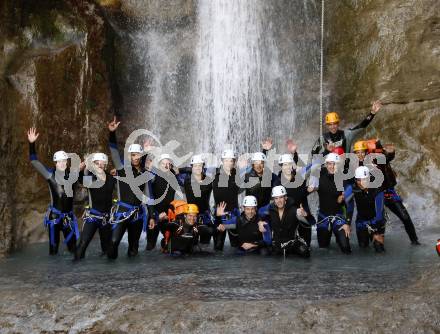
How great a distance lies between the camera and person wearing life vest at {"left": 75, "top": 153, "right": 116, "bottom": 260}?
10.4m

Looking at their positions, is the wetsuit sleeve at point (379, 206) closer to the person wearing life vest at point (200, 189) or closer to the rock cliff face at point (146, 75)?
the person wearing life vest at point (200, 189)

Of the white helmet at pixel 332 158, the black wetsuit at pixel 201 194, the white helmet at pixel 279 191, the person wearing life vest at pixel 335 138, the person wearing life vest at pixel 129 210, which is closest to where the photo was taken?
the white helmet at pixel 279 191

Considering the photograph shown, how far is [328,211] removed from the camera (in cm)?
1079

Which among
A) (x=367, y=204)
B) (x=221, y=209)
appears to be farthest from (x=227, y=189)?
(x=367, y=204)

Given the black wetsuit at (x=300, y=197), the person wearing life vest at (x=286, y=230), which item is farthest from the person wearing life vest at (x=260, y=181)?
the person wearing life vest at (x=286, y=230)

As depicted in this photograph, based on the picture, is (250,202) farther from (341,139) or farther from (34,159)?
(34,159)

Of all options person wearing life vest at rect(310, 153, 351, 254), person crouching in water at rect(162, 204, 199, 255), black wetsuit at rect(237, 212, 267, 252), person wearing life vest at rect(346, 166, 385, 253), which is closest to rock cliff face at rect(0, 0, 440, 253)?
person wearing life vest at rect(346, 166, 385, 253)

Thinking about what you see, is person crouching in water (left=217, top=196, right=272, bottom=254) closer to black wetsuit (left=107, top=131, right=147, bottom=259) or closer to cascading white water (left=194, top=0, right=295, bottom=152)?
black wetsuit (left=107, top=131, right=147, bottom=259)

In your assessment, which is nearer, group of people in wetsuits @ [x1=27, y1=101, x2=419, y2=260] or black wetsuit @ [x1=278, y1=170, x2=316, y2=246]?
group of people in wetsuits @ [x1=27, y1=101, x2=419, y2=260]

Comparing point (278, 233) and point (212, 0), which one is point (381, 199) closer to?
point (278, 233)

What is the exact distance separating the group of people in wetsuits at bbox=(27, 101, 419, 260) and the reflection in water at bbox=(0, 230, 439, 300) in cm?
32

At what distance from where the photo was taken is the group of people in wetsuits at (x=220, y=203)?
33.6 ft

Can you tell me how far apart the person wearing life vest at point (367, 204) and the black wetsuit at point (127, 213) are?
11.3 ft

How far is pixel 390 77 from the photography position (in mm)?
14445
